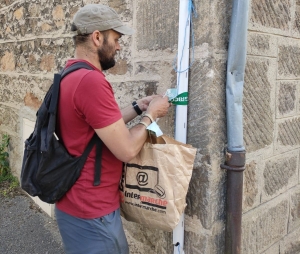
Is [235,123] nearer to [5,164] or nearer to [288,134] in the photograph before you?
[288,134]

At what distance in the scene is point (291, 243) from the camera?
2820mm

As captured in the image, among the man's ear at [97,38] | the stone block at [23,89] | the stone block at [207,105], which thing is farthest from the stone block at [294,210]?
the stone block at [23,89]

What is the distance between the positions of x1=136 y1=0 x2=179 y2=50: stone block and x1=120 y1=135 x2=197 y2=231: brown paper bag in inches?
24.6

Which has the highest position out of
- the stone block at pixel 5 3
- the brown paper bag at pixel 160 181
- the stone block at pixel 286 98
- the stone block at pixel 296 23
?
the stone block at pixel 5 3

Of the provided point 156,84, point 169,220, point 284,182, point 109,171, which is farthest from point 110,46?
point 284,182

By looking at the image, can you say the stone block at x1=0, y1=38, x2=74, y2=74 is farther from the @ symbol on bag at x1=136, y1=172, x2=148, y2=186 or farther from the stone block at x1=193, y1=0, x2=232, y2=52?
the @ symbol on bag at x1=136, y1=172, x2=148, y2=186

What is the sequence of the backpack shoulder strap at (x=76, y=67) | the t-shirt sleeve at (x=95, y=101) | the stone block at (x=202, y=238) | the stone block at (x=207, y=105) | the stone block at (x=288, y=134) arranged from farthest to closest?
1. the stone block at (x=288, y=134)
2. the stone block at (x=202, y=238)
3. the stone block at (x=207, y=105)
4. the backpack shoulder strap at (x=76, y=67)
5. the t-shirt sleeve at (x=95, y=101)

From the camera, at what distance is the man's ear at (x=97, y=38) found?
175 cm

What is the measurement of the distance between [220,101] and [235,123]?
0.14m

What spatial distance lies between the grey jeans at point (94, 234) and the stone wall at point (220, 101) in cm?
48

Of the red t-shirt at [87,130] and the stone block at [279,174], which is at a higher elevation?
the red t-shirt at [87,130]

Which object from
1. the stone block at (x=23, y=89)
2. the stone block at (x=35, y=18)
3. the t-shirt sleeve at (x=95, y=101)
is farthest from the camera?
the stone block at (x=23, y=89)

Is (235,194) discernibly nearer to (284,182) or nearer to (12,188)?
(284,182)

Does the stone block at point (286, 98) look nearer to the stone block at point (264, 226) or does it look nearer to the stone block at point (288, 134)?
the stone block at point (288, 134)
